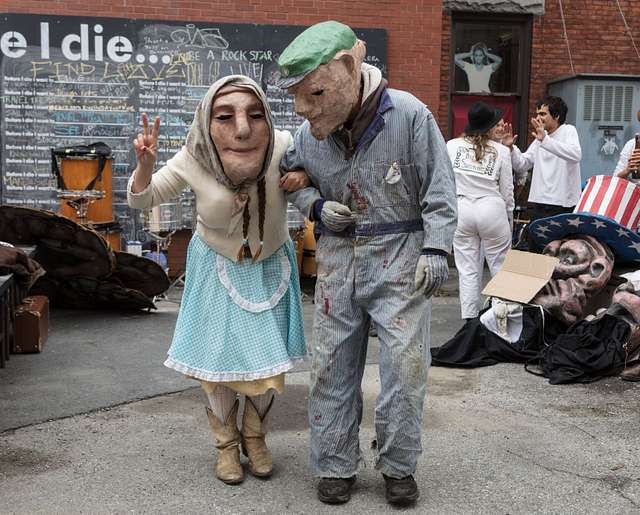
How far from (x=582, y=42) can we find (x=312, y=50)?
8479 millimetres

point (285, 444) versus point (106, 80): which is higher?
point (106, 80)

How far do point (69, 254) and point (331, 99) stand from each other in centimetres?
402

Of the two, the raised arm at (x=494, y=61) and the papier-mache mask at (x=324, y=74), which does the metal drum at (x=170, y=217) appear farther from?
the papier-mache mask at (x=324, y=74)

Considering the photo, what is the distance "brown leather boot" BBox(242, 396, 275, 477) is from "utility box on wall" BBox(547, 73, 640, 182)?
7.62 meters

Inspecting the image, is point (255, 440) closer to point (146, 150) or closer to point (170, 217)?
point (146, 150)

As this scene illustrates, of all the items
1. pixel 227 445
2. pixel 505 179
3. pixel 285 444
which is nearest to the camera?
pixel 227 445

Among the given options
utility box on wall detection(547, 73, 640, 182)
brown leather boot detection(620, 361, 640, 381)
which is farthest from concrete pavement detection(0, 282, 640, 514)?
utility box on wall detection(547, 73, 640, 182)

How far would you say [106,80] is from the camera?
8945 mm

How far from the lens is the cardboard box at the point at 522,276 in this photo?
18.6 ft

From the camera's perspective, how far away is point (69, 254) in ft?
21.7

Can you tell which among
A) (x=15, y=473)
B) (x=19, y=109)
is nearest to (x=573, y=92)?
(x=19, y=109)

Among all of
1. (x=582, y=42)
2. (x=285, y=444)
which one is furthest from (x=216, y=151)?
(x=582, y=42)

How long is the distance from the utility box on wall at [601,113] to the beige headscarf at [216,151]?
751 centimetres

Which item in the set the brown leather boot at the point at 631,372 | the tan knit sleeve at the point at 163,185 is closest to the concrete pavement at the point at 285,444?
the brown leather boot at the point at 631,372
